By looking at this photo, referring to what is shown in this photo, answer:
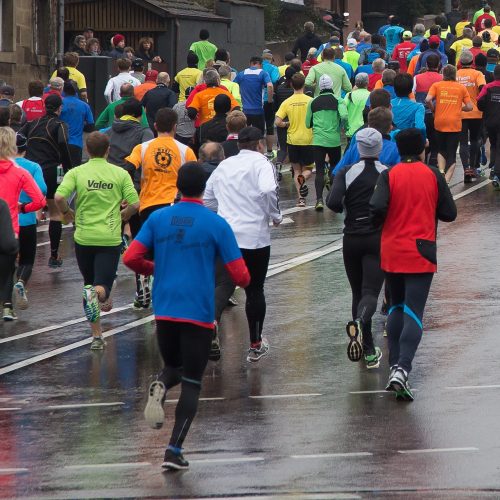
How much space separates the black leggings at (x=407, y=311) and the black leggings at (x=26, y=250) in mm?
5255

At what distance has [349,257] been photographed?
12406 mm

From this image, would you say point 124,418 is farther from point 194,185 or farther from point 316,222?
point 316,222

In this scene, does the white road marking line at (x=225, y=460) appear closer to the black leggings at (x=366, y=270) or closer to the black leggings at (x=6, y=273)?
the black leggings at (x=366, y=270)

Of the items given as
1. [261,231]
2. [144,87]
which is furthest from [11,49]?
[261,231]

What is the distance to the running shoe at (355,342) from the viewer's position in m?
11.8

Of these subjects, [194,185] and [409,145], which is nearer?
[194,185]

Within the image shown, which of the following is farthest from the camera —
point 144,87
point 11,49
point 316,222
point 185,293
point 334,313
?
point 11,49

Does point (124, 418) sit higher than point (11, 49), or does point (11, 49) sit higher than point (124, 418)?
point (11, 49)

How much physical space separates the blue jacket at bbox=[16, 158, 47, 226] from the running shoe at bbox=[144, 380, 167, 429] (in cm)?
621

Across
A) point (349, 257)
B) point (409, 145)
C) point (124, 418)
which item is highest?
point (409, 145)

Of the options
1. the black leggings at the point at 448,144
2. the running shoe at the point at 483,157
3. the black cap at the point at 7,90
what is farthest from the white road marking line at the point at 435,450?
the running shoe at the point at 483,157

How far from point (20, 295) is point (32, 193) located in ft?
3.88

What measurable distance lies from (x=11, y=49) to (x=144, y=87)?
8.68 meters

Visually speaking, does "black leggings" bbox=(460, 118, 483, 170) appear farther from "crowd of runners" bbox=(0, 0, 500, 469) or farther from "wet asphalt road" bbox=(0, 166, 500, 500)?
"wet asphalt road" bbox=(0, 166, 500, 500)
